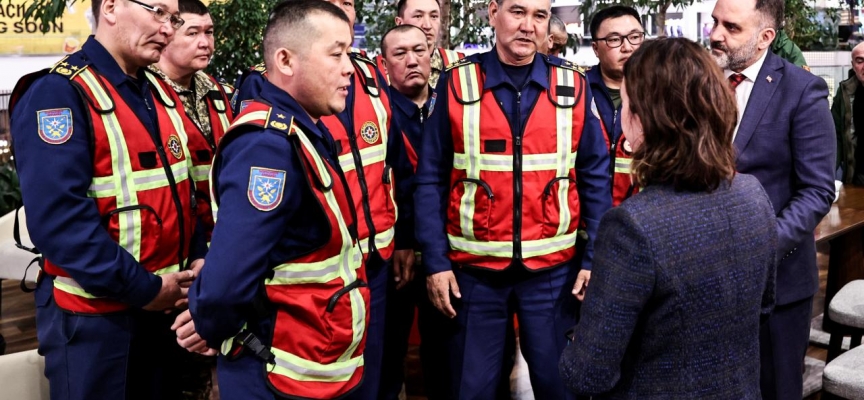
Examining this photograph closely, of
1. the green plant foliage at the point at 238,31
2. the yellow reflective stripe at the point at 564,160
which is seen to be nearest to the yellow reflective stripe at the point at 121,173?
the yellow reflective stripe at the point at 564,160

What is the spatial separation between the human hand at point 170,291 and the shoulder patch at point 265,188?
0.52 m

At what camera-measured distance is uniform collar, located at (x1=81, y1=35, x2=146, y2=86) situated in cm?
193

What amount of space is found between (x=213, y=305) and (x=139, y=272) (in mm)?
396

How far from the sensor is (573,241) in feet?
7.76

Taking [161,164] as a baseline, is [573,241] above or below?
below

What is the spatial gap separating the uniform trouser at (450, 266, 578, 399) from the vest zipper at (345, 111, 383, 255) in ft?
0.97

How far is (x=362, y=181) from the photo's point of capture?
229cm

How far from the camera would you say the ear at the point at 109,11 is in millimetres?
1957

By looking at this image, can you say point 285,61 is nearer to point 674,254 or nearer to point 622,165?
point 674,254

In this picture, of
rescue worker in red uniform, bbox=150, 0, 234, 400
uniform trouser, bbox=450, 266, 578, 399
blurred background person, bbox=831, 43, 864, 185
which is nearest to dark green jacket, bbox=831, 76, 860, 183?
blurred background person, bbox=831, 43, 864, 185

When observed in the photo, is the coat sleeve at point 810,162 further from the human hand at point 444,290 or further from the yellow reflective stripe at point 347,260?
the yellow reflective stripe at point 347,260

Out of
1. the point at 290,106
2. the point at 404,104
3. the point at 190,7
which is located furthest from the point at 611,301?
the point at 190,7

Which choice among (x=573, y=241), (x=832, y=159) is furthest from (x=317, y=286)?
(x=832, y=159)

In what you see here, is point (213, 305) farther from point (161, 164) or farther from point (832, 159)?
point (832, 159)
